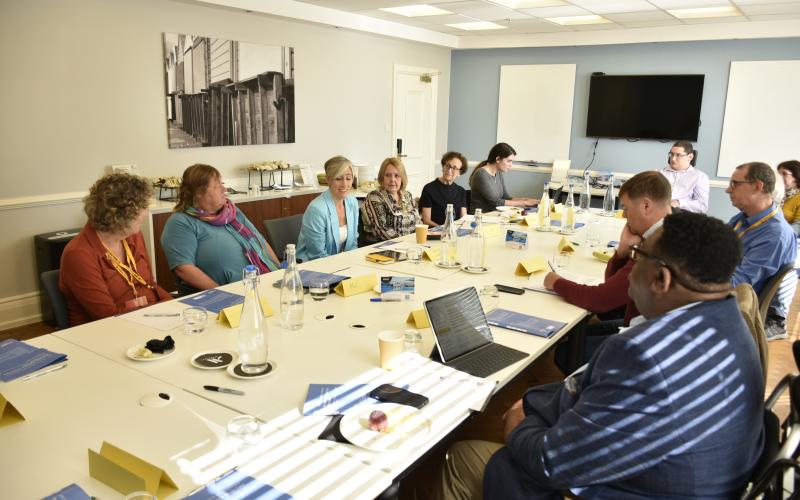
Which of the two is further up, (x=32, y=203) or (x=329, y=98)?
(x=329, y=98)

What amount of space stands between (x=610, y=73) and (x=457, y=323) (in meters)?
6.83

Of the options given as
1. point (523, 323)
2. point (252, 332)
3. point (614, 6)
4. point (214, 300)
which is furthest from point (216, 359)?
point (614, 6)

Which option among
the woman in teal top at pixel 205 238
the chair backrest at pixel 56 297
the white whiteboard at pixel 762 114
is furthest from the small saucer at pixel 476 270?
the white whiteboard at pixel 762 114

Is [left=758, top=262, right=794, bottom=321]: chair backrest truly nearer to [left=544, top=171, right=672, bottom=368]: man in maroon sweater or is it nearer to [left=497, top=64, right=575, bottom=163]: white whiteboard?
[left=544, top=171, right=672, bottom=368]: man in maroon sweater

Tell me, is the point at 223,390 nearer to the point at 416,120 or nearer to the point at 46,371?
the point at 46,371

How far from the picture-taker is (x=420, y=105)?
8562mm

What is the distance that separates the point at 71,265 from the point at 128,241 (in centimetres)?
36

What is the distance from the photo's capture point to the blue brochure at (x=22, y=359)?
5.62 ft

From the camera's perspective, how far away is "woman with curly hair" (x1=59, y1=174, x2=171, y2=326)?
2.38 meters

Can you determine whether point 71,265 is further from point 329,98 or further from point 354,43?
point 354,43

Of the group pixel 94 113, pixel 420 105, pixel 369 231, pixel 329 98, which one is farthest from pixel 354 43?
pixel 369 231

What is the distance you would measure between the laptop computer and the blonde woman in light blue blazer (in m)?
1.68

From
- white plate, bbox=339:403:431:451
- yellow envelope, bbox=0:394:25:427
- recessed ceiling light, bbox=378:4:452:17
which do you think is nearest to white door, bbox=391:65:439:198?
recessed ceiling light, bbox=378:4:452:17

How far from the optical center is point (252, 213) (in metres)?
5.62
